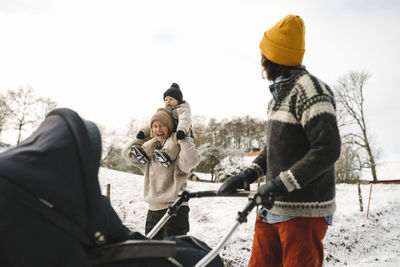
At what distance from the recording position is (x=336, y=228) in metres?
7.20

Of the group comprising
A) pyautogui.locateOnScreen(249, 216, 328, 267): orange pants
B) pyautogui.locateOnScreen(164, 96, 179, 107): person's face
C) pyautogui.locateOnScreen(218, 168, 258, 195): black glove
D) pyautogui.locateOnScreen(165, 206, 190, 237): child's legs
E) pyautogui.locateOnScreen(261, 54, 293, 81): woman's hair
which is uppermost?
pyautogui.locateOnScreen(261, 54, 293, 81): woman's hair

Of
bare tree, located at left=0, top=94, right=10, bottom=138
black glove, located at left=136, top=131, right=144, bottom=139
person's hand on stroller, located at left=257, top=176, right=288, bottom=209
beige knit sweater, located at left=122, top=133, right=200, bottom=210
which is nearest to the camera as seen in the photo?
person's hand on stroller, located at left=257, top=176, right=288, bottom=209

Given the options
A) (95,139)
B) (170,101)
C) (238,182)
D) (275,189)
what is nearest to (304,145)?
(275,189)

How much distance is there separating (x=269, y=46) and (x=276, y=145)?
656 millimetres

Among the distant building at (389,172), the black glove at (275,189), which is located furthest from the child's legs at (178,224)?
the distant building at (389,172)

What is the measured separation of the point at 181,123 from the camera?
3.39 metres

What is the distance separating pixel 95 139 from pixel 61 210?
0.40m

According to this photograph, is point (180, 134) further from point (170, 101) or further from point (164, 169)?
point (170, 101)

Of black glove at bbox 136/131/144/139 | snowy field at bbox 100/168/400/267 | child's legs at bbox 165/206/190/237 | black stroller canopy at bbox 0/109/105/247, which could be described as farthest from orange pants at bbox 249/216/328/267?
snowy field at bbox 100/168/400/267

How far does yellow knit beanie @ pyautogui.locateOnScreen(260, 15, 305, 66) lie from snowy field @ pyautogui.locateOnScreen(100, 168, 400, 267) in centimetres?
389

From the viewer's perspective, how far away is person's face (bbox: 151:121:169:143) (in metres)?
3.49

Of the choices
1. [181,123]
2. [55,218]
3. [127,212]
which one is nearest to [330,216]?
[55,218]

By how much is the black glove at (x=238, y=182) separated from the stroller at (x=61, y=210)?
2.00 ft

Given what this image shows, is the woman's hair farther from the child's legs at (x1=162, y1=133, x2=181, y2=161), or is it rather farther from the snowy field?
the snowy field
